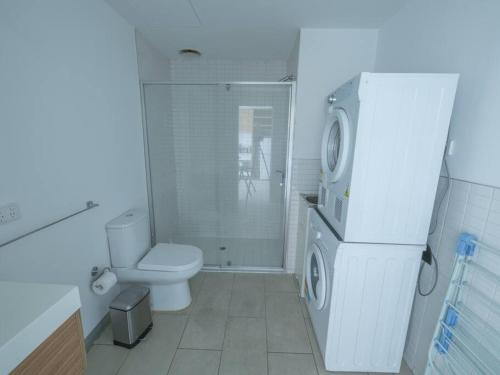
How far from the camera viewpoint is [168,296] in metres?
1.87

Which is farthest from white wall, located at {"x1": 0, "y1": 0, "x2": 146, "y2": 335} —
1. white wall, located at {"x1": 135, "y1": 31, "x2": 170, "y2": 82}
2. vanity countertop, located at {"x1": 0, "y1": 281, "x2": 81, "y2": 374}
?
vanity countertop, located at {"x1": 0, "y1": 281, "x2": 81, "y2": 374}

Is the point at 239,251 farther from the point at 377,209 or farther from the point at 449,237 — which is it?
the point at 449,237

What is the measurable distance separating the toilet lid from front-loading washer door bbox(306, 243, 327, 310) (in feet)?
2.79

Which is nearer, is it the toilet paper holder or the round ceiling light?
the toilet paper holder

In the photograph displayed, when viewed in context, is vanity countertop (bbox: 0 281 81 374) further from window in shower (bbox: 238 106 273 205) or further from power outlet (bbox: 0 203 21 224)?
window in shower (bbox: 238 106 273 205)

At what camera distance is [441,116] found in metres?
1.05

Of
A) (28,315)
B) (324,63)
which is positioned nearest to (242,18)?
(324,63)

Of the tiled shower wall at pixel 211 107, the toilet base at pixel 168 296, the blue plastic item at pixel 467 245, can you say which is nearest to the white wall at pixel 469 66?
the blue plastic item at pixel 467 245

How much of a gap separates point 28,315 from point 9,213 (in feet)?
2.19

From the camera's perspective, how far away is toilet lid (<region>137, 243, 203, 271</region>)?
172 centimetres

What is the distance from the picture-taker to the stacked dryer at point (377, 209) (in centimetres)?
105

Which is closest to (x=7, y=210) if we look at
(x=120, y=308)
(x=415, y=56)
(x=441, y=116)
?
(x=120, y=308)

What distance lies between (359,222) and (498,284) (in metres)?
0.54

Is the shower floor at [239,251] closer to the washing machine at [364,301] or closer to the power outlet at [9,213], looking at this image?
the washing machine at [364,301]
